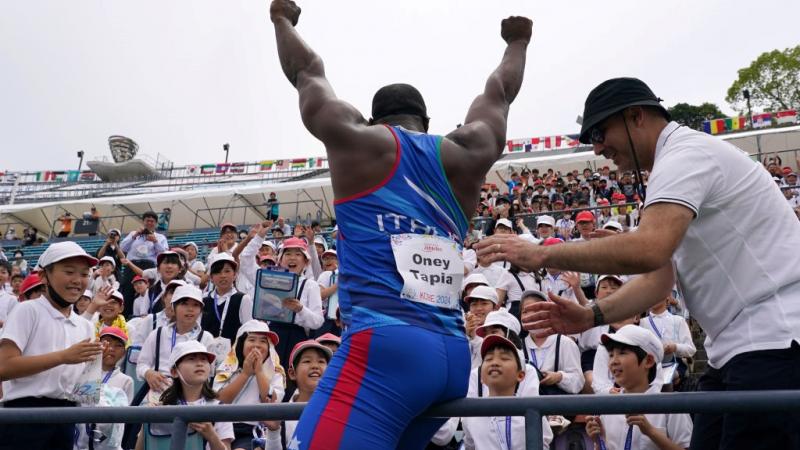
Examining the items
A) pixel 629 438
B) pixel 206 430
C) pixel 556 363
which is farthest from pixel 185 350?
pixel 629 438

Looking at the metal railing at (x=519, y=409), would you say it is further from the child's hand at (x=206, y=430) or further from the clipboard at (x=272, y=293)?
the clipboard at (x=272, y=293)

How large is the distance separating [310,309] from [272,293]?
1.89 ft

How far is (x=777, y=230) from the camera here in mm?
2557

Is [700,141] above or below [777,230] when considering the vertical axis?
above

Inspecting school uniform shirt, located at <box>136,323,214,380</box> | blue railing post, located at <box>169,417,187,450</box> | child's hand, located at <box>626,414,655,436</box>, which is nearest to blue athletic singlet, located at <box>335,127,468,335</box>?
blue railing post, located at <box>169,417,187,450</box>

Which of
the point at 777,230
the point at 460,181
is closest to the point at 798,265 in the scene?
the point at 777,230

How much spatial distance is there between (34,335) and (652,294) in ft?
12.8

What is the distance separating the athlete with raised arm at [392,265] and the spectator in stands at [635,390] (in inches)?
100

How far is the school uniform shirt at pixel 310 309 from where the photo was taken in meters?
7.83

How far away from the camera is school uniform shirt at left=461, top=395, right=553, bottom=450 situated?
4969mm

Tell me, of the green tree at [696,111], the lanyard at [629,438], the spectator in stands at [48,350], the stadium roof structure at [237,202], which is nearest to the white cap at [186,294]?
the spectator in stands at [48,350]

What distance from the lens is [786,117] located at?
35031mm

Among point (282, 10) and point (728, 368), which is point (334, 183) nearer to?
point (282, 10)

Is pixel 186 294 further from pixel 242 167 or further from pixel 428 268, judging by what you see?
pixel 242 167
